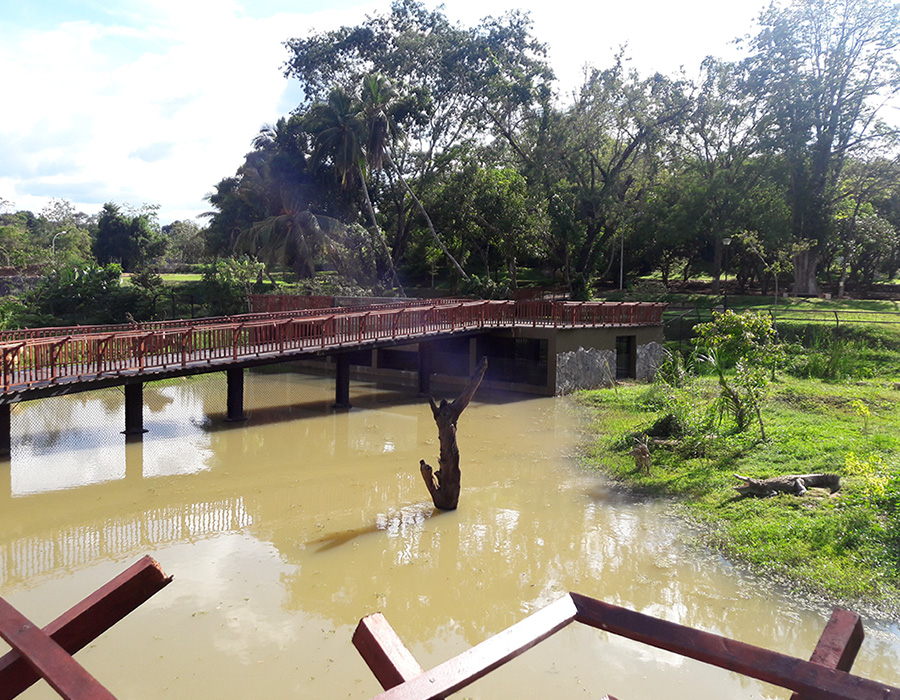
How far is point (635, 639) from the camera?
2156 mm

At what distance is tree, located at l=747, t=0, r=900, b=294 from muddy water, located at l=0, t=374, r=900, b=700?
26719 millimetres

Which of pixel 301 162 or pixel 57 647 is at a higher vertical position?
pixel 301 162

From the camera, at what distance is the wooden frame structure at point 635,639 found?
1.91 m

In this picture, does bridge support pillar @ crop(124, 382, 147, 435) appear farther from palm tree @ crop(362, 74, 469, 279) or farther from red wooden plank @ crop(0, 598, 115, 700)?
palm tree @ crop(362, 74, 469, 279)

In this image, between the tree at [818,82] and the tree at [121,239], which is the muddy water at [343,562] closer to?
the tree at [818,82]

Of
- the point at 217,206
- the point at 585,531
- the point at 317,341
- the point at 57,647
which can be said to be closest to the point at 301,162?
the point at 217,206

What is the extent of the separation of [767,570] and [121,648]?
7982 millimetres

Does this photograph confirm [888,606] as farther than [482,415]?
No

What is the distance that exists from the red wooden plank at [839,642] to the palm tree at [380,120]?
3417 cm

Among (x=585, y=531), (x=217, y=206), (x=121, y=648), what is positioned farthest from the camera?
(x=217, y=206)

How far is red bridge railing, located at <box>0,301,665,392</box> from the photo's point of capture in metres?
14.9

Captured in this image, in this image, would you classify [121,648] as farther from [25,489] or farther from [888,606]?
[888,606]

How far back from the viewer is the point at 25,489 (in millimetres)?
13625

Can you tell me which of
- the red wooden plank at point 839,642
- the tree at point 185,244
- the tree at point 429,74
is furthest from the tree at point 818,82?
the tree at point 185,244
